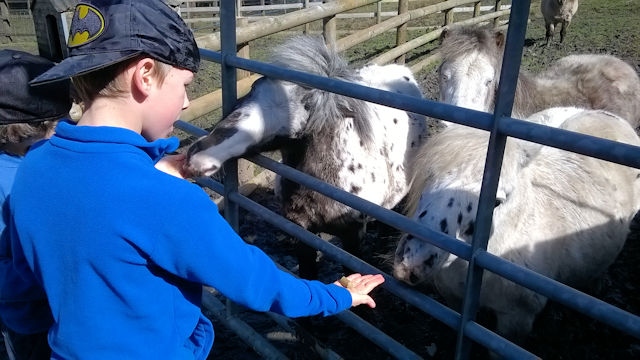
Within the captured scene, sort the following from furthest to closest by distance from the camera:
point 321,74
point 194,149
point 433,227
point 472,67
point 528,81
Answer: point 528,81 < point 472,67 < point 321,74 < point 194,149 < point 433,227

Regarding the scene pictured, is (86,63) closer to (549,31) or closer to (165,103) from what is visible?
(165,103)

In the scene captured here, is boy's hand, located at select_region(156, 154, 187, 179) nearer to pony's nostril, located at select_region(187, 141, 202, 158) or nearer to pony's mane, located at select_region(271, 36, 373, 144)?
pony's nostril, located at select_region(187, 141, 202, 158)

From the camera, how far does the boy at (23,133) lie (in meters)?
1.63

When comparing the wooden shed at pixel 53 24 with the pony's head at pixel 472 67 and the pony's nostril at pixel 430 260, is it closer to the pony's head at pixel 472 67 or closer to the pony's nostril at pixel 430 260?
the pony's nostril at pixel 430 260

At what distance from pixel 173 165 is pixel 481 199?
1.23 m

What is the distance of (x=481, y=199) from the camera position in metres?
1.44

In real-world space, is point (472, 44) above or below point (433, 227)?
above

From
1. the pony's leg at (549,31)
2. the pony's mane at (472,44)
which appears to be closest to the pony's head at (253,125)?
the pony's mane at (472,44)

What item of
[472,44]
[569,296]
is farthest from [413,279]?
[472,44]

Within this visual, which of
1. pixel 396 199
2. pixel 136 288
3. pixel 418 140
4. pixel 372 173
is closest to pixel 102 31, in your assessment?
pixel 136 288

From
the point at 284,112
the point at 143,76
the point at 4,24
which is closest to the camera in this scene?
the point at 143,76

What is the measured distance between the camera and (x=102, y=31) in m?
1.13

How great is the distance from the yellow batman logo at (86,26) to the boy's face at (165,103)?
0.56ft

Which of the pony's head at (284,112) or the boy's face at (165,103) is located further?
the pony's head at (284,112)
